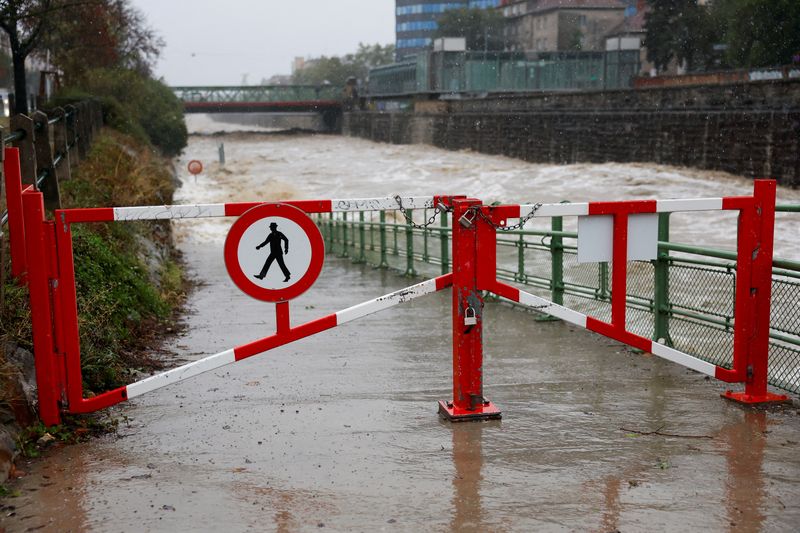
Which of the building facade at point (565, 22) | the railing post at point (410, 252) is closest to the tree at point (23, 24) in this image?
the railing post at point (410, 252)

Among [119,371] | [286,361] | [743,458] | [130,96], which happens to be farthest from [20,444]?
[130,96]

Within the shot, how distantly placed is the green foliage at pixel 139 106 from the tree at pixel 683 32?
106 ft

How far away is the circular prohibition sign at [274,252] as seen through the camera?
4.89 meters

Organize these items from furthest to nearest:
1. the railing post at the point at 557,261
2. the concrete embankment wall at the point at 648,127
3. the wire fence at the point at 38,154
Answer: the concrete embankment wall at the point at 648,127 → the railing post at the point at 557,261 → the wire fence at the point at 38,154

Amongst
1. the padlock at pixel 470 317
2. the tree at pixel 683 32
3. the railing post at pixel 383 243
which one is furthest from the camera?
the tree at pixel 683 32

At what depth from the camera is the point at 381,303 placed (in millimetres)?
5223

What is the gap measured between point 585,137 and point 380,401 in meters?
45.5

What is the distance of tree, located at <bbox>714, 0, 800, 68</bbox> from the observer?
150ft

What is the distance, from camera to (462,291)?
5.21 m

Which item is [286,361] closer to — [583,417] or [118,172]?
[583,417]

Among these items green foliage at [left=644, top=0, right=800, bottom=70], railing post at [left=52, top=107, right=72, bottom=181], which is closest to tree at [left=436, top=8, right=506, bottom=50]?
green foliage at [left=644, top=0, right=800, bottom=70]

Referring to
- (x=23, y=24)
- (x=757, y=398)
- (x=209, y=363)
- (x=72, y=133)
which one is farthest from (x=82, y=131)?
(x=23, y=24)

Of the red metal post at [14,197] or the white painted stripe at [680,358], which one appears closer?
the red metal post at [14,197]

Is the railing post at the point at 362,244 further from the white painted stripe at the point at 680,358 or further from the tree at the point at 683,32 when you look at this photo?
the tree at the point at 683,32
